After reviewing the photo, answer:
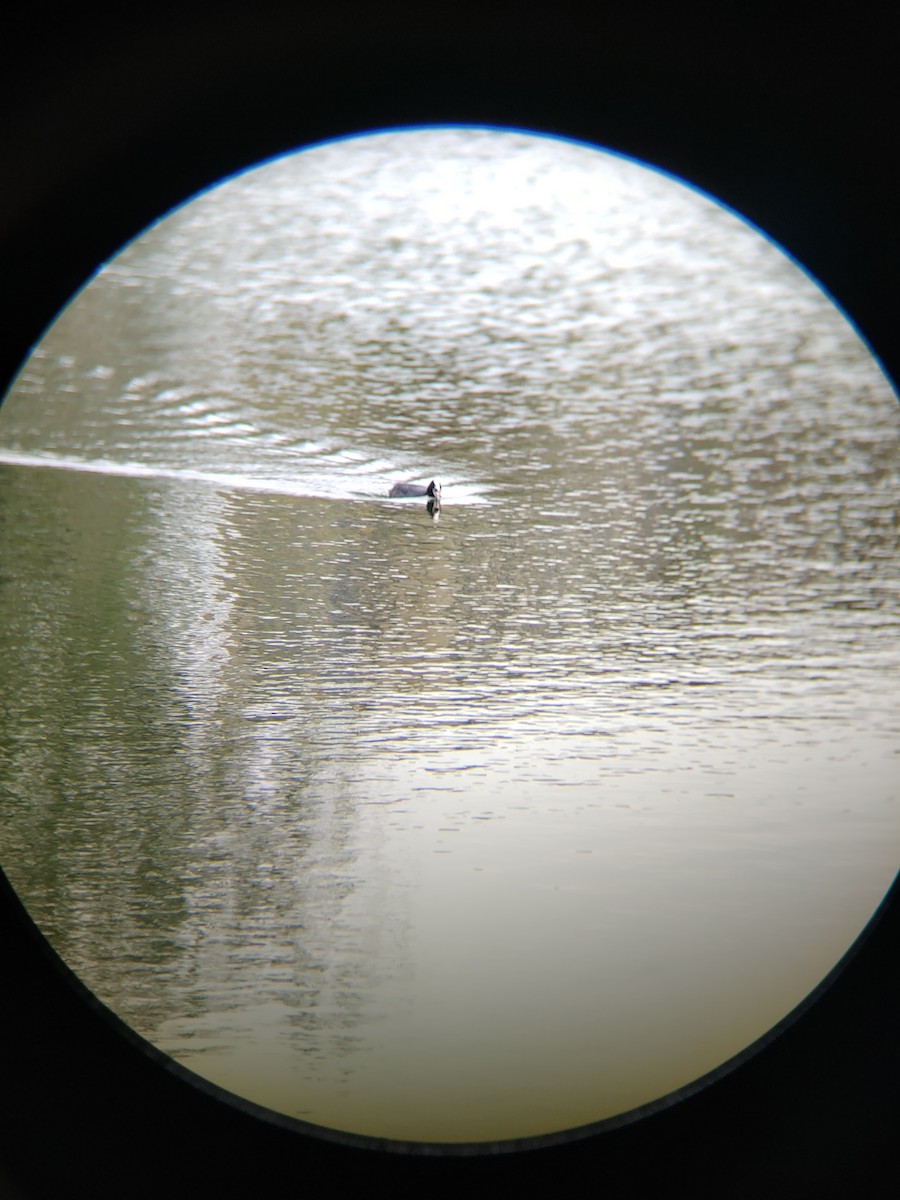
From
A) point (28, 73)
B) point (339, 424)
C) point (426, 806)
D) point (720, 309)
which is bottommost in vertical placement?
point (426, 806)

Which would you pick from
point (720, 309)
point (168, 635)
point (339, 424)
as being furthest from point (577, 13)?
point (168, 635)

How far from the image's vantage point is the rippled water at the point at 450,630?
1004mm

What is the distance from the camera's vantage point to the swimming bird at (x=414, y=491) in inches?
39.2

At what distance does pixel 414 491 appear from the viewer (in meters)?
1.00

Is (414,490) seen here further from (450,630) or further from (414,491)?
(450,630)

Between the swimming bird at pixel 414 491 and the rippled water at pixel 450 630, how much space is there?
13 millimetres

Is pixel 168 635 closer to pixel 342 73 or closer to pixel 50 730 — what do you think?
pixel 50 730

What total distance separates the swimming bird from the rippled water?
0.01 metres

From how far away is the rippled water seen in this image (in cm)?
100

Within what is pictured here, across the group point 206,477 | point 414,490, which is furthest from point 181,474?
point 414,490

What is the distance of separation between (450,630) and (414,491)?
0.16m

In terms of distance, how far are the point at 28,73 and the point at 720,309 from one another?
72 cm

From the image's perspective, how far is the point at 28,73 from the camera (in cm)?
80

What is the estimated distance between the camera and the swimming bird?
1.00m
